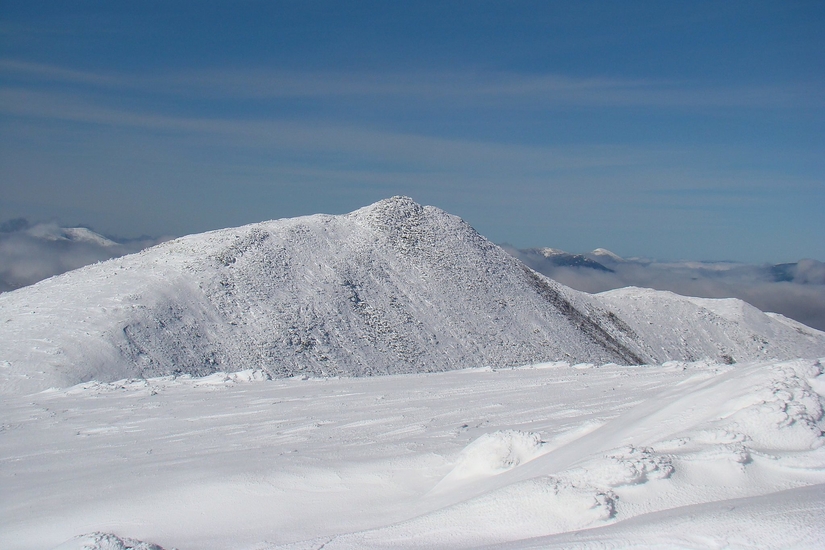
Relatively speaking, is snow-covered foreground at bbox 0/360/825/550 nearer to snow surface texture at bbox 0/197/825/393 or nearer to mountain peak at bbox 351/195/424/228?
snow surface texture at bbox 0/197/825/393

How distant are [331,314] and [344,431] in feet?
59.9

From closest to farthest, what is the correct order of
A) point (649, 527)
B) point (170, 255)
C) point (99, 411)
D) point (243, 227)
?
point (649, 527) → point (99, 411) → point (170, 255) → point (243, 227)


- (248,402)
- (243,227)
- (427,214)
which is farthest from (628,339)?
(248,402)

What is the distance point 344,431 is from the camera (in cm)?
939

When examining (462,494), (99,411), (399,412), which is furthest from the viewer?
(99,411)

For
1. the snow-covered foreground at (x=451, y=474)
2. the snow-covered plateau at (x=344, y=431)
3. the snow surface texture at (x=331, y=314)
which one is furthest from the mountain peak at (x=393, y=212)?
the snow-covered foreground at (x=451, y=474)

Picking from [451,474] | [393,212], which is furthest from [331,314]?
[451,474]

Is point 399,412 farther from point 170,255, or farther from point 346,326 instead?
point 170,255

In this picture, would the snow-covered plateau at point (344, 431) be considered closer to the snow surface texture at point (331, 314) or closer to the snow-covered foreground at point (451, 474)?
the snow-covered foreground at point (451, 474)

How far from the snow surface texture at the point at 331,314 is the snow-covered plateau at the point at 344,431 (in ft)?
0.44

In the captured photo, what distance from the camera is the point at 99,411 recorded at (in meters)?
12.3

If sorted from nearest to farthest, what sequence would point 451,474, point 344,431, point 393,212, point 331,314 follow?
point 451,474, point 344,431, point 331,314, point 393,212

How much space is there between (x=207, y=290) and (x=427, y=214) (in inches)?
654

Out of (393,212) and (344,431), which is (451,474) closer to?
(344,431)
